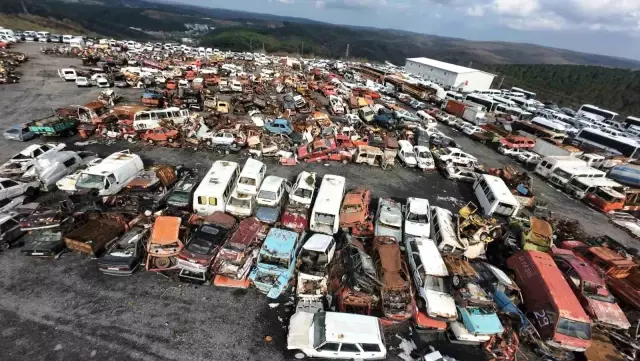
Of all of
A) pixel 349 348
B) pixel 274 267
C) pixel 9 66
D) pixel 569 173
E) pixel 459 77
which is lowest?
pixel 349 348

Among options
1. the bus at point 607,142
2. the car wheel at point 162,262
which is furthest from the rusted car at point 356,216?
the bus at point 607,142

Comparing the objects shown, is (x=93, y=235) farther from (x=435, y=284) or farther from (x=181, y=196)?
(x=435, y=284)

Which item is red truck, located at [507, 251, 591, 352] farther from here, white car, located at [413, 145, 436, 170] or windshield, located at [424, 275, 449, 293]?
white car, located at [413, 145, 436, 170]

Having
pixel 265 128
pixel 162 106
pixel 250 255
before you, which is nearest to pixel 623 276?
pixel 250 255

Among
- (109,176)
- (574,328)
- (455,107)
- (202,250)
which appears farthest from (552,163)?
(109,176)

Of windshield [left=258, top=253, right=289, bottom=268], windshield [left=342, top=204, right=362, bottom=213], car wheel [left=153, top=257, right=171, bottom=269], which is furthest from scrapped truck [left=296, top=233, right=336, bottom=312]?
car wheel [left=153, top=257, right=171, bottom=269]
